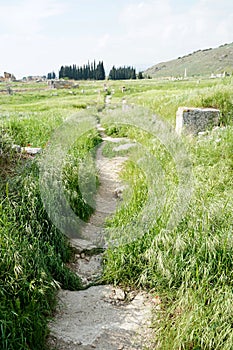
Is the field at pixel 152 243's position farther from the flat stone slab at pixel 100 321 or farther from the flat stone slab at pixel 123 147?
the flat stone slab at pixel 123 147

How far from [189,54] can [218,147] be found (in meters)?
76.1

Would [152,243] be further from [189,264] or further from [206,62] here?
[206,62]

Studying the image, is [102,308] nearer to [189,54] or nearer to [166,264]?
[166,264]

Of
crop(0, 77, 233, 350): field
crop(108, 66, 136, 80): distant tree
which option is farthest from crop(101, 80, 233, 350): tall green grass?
crop(108, 66, 136, 80): distant tree

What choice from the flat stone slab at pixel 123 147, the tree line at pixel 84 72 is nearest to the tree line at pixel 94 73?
the tree line at pixel 84 72

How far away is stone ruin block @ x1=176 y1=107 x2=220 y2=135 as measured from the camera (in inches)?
339

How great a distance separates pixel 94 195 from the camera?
6672mm

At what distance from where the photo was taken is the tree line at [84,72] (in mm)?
52344

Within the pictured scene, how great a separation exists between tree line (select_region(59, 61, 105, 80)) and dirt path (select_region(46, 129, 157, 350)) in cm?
4976

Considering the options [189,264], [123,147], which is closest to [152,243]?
[189,264]

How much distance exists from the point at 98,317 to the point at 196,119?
6092 millimetres

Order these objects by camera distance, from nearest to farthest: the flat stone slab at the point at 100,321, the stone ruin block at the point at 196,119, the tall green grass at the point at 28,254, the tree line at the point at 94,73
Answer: the tall green grass at the point at 28,254 → the flat stone slab at the point at 100,321 → the stone ruin block at the point at 196,119 → the tree line at the point at 94,73

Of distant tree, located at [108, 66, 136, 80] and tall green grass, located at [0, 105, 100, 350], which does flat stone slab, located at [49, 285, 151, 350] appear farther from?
distant tree, located at [108, 66, 136, 80]

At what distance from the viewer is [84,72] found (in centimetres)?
5316
